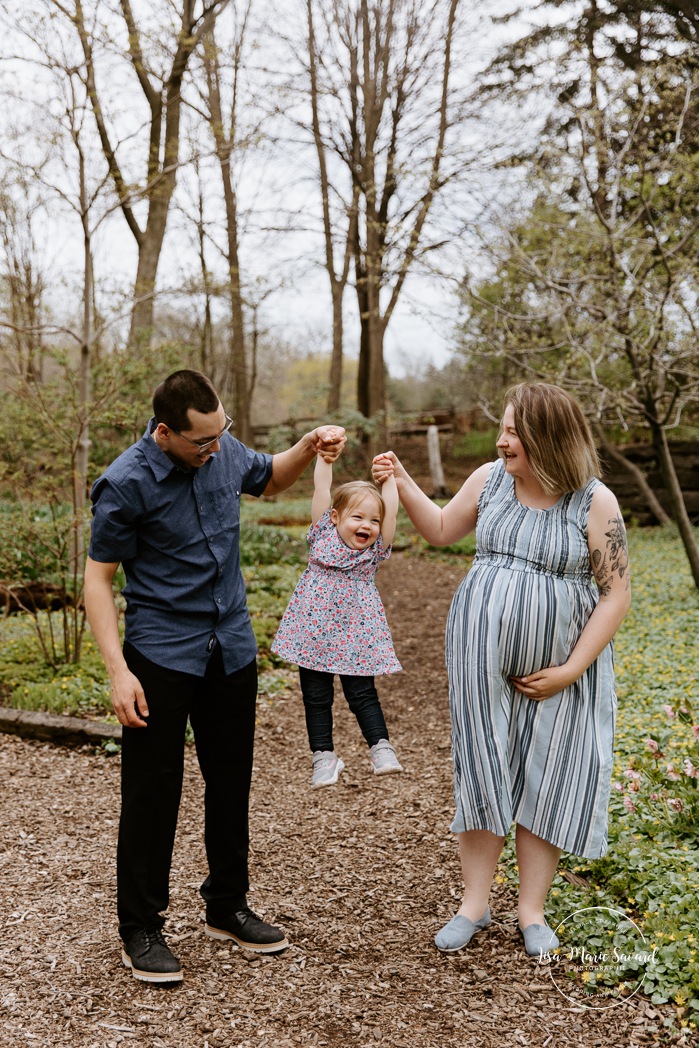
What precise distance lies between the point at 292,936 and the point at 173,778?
87cm

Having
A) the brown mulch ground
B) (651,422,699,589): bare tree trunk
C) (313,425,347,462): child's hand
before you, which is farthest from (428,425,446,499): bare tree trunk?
(313,425,347,462): child's hand

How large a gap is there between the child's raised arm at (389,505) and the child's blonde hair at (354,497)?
28mm

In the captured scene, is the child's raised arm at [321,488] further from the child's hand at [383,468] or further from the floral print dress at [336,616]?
the child's hand at [383,468]

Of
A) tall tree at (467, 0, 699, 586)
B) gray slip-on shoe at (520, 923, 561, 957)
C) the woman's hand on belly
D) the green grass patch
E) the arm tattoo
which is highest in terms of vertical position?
tall tree at (467, 0, 699, 586)

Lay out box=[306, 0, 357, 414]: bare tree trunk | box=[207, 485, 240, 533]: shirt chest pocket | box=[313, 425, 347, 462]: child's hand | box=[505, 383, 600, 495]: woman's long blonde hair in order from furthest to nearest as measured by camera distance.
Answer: box=[306, 0, 357, 414]: bare tree trunk
box=[313, 425, 347, 462]: child's hand
box=[207, 485, 240, 533]: shirt chest pocket
box=[505, 383, 600, 495]: woman's long blonde hair

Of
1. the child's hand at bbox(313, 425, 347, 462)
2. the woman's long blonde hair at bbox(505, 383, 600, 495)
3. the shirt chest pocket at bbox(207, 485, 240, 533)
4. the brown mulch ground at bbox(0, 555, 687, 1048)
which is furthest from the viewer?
the child's hand at bbox(313, 425, 347, 462)

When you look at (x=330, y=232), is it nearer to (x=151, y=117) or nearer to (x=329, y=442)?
(x=151, y=117)

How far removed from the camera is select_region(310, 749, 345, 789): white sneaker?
129 inches

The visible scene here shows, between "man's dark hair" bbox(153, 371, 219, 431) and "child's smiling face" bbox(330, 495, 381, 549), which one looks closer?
"man's dark hair" bbox(153, 371, 219, 431)

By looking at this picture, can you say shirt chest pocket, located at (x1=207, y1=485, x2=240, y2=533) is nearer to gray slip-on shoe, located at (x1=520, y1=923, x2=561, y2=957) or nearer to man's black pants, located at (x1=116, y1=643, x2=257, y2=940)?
man's black pants, located at (x1=116, y1=643, x2=257, y2=940)

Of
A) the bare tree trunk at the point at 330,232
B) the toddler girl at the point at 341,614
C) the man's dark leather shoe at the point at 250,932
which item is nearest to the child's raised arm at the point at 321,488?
the toddler girl at the point at 341,614

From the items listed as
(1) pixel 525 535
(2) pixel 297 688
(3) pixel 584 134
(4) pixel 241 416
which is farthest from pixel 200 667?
(4) pixel 241 416

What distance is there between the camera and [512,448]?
9.45 feet

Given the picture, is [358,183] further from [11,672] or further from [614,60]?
[11,672]
